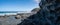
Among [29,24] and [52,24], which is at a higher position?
[52,24]

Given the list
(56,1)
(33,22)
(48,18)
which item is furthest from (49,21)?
(33,22)

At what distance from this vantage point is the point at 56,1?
2400 mm

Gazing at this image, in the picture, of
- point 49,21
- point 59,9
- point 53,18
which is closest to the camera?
point 59,9

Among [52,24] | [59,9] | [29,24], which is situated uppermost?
[59,9]

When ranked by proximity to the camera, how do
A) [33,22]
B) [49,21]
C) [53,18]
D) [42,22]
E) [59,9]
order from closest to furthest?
1. [59,9]
2. [53,18]
3. [49,21]
4. [42,22]
5. [33,22]

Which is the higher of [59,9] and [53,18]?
[59,9]

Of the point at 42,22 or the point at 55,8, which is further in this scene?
the point at 42,22

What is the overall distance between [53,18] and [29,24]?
1.35 meters

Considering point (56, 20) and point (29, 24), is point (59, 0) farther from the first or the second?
point (29, 24)

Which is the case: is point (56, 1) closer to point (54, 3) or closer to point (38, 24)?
point (54, 3)

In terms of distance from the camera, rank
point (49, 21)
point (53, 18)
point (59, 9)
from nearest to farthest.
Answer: point (59, 9)
point (53, 18)
point (49, 21)

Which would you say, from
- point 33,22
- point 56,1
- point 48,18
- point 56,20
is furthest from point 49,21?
point 33,22

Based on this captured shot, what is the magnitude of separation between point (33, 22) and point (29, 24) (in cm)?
19

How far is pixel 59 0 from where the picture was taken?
93.4 inches
